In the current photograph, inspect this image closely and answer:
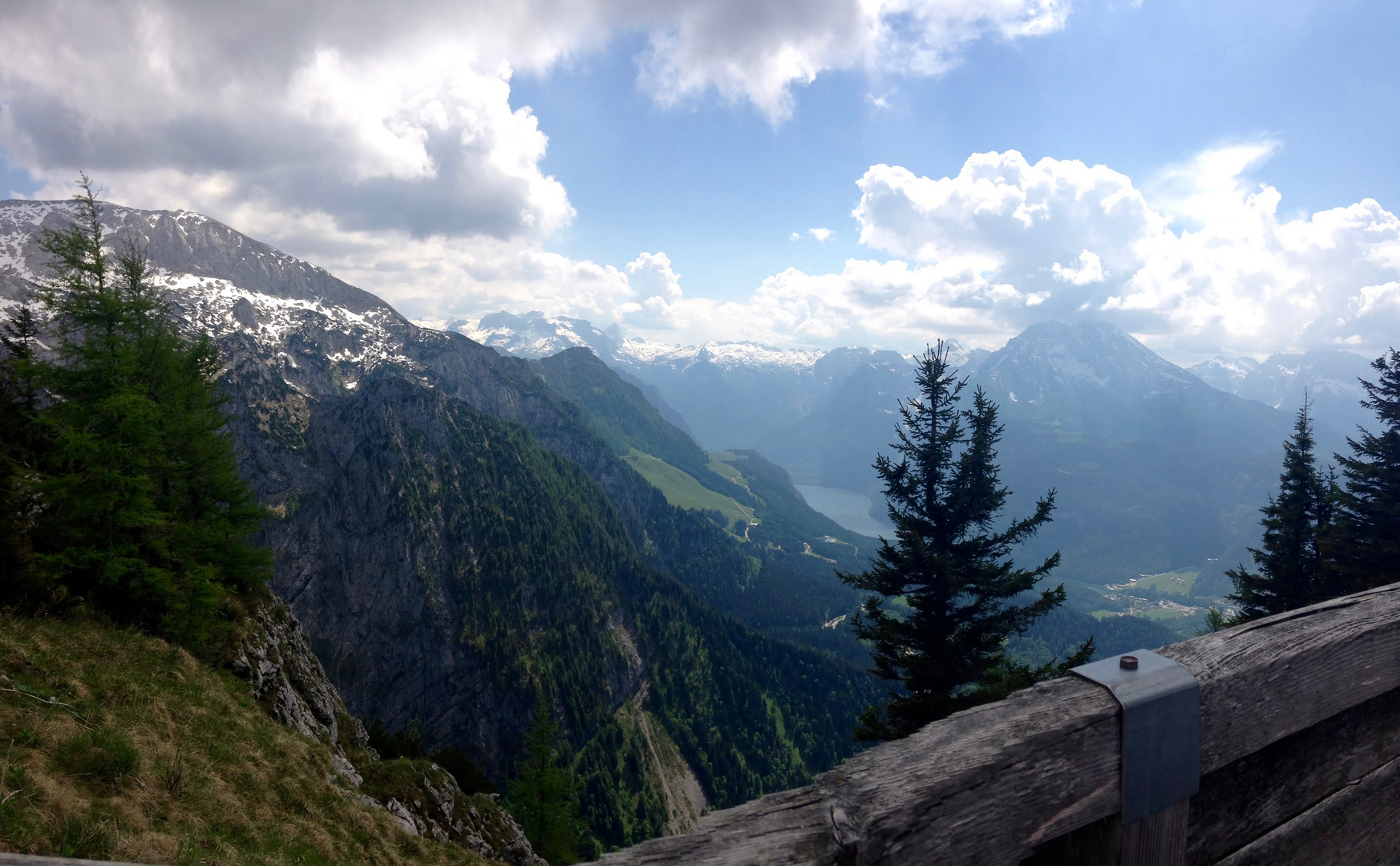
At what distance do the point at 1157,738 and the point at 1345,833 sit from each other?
5.39 ft

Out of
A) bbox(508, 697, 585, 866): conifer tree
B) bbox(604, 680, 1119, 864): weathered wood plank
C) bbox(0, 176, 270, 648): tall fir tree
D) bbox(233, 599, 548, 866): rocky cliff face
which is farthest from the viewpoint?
bbox(508, 697, 585, 866): conifer tree

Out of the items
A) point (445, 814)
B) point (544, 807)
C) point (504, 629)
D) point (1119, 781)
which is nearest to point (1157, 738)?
point (1119, 781)

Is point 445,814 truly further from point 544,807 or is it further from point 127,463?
point 544,807

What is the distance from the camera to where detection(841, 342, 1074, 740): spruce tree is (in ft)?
59.1

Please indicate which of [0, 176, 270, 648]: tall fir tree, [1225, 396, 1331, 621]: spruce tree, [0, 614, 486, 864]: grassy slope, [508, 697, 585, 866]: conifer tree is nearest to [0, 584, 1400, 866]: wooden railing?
[0, 614, 486, 864]: grassy slope

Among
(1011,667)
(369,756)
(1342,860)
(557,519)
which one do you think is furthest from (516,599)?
(1342,860)

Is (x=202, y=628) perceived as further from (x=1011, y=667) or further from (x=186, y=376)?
(x=1011, y=667)

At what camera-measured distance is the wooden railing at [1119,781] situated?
170 centimetres

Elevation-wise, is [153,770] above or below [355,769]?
above

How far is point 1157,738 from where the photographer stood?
2.08 metres

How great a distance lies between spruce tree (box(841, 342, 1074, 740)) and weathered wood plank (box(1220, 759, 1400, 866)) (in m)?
15.1

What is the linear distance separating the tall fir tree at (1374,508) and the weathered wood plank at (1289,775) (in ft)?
91.0

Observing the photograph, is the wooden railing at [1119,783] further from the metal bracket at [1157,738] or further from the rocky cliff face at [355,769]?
the rocky cliff face at [355,769]

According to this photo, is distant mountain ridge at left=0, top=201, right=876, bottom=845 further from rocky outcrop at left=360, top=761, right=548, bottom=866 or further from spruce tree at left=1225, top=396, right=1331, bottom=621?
spruce tree at left=1225, top=396, right=1331, bottom=621
